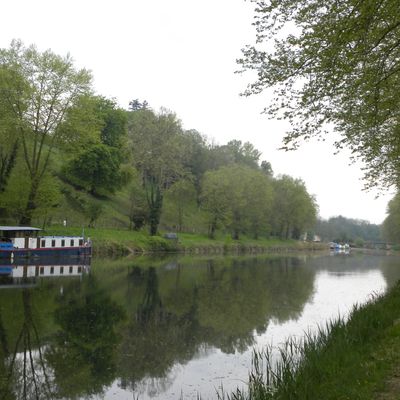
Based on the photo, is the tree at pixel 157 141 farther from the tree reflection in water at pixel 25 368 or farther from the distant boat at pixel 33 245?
the tree reflection in water at pixel 25 368

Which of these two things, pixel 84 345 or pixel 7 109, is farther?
pixel 7 109

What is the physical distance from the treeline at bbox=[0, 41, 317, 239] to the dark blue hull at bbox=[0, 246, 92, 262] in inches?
174

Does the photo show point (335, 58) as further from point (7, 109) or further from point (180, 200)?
point (180, 200)

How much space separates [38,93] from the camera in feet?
148

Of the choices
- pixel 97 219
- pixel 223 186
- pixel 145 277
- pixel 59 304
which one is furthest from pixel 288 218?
pixel 59 304

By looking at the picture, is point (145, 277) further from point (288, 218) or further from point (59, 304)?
point (288, 218)

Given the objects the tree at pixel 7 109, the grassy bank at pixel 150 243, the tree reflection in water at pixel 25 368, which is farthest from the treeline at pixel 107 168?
the tree reflection in water at pixel 25 368

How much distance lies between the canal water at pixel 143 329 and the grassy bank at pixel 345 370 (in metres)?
2.09

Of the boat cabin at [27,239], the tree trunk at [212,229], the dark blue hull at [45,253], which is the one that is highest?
the tree trunk at [212,229]

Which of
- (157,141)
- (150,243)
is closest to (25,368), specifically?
(150,243)

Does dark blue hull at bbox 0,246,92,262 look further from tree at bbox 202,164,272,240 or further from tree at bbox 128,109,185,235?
tree at bbox 202,164,272,240

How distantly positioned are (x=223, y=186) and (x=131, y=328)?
68882 millimetres

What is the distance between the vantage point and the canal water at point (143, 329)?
10.7 meters

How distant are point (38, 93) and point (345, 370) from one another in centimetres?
4291
